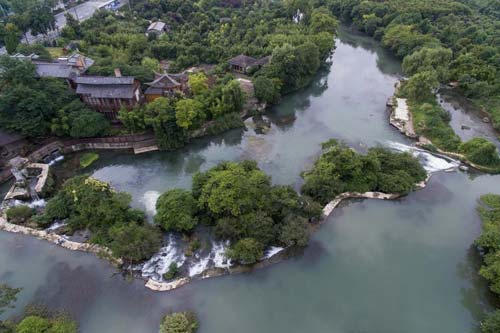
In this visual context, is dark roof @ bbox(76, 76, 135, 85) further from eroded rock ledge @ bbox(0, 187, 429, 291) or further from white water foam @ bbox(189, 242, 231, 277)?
white water foam @ bbox(189, 242, 231, 277)

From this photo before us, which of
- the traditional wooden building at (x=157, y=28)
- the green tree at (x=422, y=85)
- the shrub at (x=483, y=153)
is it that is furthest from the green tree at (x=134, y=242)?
the traditional wooden building at (x=157, y=28)

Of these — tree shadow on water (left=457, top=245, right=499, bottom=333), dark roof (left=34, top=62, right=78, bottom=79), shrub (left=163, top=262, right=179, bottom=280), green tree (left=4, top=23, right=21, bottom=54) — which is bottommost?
tree shadow on water (left=457, top=245, right=499, bottom=333)

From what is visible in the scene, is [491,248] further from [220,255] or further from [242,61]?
[242,61]

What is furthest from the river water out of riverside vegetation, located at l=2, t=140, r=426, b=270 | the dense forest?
riverside vegetation, located at l=2, t=140, r=426, b=270

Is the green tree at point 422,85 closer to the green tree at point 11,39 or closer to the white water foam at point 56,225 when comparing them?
the white water foam at point 56,225

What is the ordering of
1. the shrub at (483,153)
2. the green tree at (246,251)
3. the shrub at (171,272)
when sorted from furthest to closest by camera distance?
the shrub at (483,153) < the green tree at (246,251) < the shrub at (171,272)
